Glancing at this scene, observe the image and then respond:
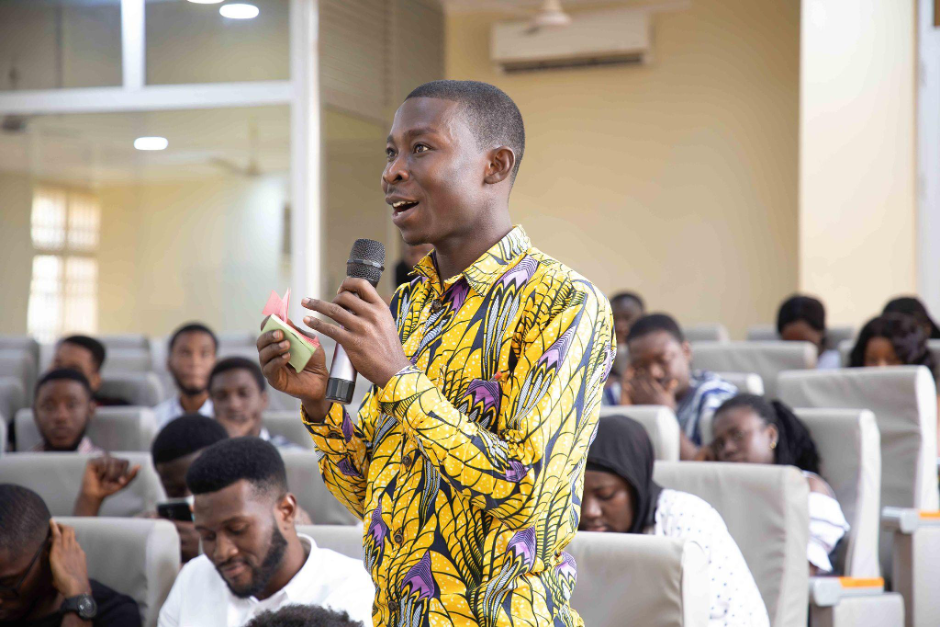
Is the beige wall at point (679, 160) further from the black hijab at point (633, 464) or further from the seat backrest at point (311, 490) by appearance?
the black hijab at point (633, 464)

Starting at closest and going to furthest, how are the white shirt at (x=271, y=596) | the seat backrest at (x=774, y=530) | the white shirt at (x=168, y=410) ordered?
1. the white shirt at (x=271, y=596)
2. the seat backrest at (x=774, y=530)
3. the white shirt at (x=168, y=410)

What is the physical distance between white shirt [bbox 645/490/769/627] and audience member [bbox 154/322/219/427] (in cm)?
296

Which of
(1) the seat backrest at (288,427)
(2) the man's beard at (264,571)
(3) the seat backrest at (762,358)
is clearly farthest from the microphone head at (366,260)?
(3) the seat backrest at (762,358)

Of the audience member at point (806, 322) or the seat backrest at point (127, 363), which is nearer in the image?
the audience member at point (806, 322)

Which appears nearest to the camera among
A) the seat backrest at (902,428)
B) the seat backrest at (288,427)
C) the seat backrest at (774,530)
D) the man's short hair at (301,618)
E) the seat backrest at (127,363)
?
the man's short hair at (301,618)

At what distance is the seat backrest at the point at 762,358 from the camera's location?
484 cm

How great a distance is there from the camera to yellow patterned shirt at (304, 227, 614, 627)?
998mm

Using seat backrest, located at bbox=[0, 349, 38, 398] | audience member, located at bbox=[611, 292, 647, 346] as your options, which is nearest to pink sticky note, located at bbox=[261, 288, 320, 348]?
audience member, located at bbox=[611, 292, 647, 346]

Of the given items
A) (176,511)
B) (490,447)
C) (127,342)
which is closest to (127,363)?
(127,342)

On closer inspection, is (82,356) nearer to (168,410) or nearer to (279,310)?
(168,410)

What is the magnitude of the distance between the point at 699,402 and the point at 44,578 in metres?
2.45

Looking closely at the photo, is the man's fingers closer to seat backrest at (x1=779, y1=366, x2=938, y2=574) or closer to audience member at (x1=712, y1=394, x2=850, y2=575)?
audience member at (x1=712, y1=394, x2=850, y2=575)

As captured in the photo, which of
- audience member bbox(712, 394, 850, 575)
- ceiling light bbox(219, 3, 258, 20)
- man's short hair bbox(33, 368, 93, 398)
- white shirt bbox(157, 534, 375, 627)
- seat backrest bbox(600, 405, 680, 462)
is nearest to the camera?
white shirt bbox(157, 534, 375, 627)

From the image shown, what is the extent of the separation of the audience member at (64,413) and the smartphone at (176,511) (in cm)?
122
